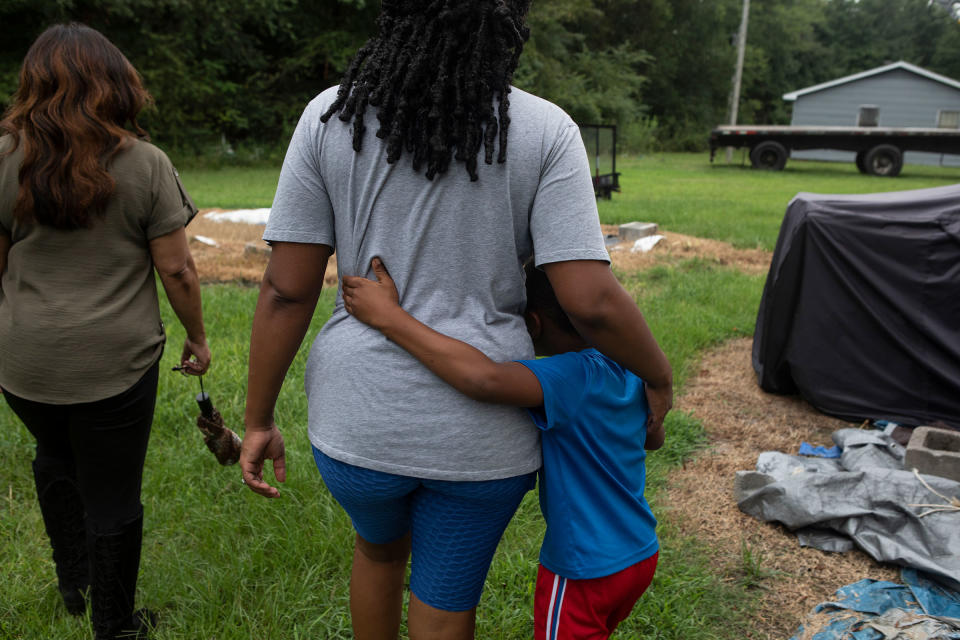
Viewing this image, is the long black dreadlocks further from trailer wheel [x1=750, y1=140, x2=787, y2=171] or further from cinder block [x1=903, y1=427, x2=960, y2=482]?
trailer wheel [x1=750, y1=140, x2=787, y2=171]

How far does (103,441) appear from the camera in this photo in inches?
88.8

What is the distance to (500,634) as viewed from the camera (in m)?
2.55

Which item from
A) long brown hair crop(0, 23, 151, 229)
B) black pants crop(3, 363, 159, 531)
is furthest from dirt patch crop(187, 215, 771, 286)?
long brown hair crop(0, 23, 151, 229)

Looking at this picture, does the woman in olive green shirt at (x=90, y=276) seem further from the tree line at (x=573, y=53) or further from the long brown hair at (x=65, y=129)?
the tree line at (x=573, y=53)

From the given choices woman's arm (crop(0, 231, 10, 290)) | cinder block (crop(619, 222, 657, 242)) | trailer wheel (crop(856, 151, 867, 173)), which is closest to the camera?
woman's arm (crop(0, 231, 10, 290))

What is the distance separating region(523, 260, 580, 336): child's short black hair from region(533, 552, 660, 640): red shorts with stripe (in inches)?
21.3

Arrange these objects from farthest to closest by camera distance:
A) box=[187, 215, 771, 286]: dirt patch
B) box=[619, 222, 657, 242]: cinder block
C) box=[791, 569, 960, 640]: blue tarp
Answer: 1. box=[619, 222, 657, 242]: cinder block
2. box=[187, 215, 771, 286]: dirt patch
3. box=[791, 569, 960, 640]: blue tarp

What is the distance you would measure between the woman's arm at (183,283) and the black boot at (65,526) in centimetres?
51

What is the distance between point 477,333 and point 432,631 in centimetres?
68

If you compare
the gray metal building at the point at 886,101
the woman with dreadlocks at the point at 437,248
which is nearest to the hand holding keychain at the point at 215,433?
the woman with dreadlocks at the point at 437,248

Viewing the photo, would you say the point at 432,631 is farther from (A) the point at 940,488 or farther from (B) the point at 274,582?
(A) the point at 940,488

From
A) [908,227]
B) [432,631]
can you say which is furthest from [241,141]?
[432,631]

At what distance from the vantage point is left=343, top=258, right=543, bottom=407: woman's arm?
1450mm

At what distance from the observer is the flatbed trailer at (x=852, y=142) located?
73.5 feet
